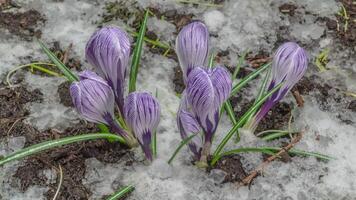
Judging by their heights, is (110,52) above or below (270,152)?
above

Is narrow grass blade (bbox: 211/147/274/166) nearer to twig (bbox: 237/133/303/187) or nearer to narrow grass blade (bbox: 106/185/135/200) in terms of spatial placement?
twig (bbox: 237/133/303/187)

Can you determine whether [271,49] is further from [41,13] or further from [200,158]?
[41,13]

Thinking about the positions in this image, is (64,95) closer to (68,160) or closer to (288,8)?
(68,160)

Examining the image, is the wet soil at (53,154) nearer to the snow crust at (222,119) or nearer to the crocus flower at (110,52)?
the snow crust at (222,119)

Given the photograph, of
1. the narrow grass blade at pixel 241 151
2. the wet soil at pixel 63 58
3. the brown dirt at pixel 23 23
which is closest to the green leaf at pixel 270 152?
the narrow grass blade at pixel 241 151

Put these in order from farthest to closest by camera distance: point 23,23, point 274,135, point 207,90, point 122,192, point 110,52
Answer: point 23,23
point 274,135
point 122,192
point 110,52
point 207,90

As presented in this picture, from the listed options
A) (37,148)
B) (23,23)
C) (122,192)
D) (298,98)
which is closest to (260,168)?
(298,98)

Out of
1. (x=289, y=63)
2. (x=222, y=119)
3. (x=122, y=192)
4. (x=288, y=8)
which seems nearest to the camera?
(x=289, y=63)
